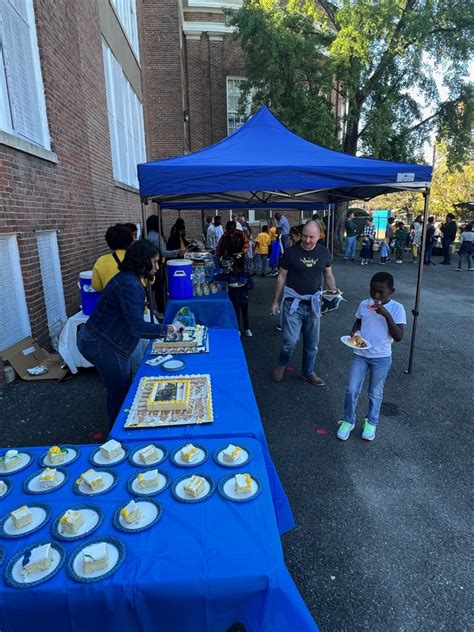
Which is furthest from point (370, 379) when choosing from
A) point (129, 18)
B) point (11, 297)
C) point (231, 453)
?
point (129, 18)

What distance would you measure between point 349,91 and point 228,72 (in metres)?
8.42

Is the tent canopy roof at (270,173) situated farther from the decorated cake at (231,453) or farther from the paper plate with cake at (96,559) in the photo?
the paper plate with cake at (96,559)

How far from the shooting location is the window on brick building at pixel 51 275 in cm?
555

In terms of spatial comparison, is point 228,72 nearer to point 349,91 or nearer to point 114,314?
point 349,91

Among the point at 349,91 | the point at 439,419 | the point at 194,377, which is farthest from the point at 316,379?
the point at 349,91

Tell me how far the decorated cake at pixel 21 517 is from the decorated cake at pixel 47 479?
8.3 inches

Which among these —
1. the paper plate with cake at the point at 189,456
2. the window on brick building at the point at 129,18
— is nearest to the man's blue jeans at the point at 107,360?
the paper plate with cake at the point at 189,456

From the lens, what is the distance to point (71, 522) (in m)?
1.41

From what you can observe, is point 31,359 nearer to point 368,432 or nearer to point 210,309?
point 210,309

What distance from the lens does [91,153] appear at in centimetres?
790

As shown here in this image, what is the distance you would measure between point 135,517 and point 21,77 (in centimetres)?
605

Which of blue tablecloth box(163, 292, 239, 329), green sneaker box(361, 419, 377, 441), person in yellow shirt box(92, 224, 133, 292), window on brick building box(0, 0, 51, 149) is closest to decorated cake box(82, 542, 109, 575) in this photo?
green sneaker box(361, 419, 377, 441)

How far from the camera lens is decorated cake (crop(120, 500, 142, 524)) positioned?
1454mm

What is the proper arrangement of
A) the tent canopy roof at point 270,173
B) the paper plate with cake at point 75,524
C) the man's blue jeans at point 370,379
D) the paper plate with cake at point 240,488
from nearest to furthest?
1. the paper plate with cake at point 75,524
2. the paper plate with cake at point 240,488
3. the man's blue jeans at point 370,379
4. the tent canopy roof at point 270,173
